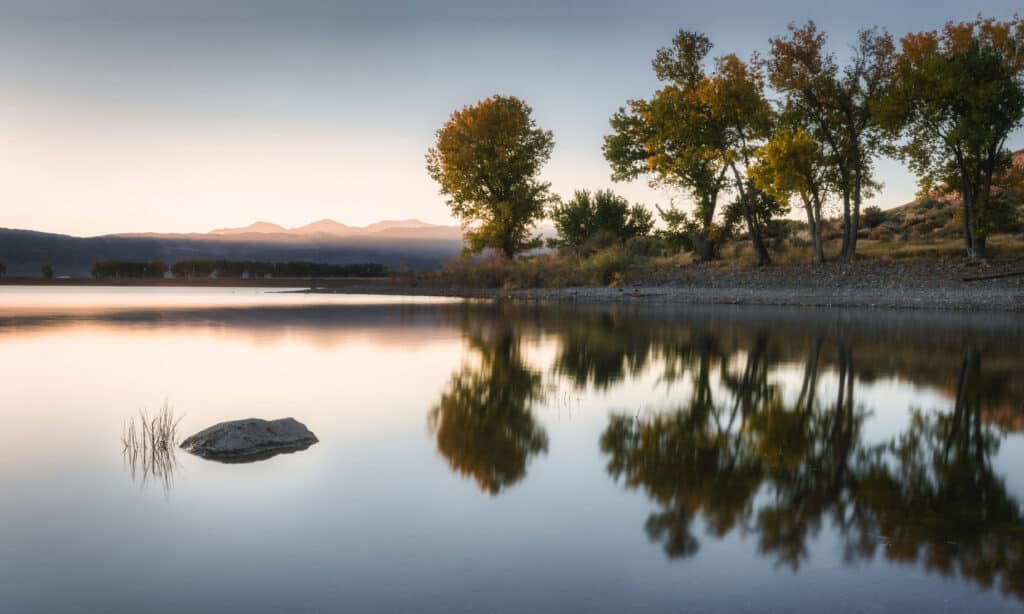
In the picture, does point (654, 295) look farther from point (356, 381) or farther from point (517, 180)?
point (356, 381)

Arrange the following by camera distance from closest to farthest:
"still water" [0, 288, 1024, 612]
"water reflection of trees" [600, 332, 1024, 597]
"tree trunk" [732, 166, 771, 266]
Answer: "still water" [0, 288, 1024, 612] → "water reflection of trees" [600, 332, 1024, 597] → "tree trunk" [732, 166, 771, 266]

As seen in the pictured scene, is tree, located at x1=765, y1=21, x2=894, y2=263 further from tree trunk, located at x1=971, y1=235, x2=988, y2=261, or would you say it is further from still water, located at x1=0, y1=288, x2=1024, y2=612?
still water, located at x1=0, y1=288, x2=1024, y2=612

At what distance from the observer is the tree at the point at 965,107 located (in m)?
28.3

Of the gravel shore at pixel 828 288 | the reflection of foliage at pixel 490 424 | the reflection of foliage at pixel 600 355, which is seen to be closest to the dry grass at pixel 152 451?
the reflection of foliage at pixel 490 424

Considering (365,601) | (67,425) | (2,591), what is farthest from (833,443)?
(67,425)

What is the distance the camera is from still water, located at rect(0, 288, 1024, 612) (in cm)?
409

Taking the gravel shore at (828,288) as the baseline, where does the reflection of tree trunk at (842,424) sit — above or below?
below

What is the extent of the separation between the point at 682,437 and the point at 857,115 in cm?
2897

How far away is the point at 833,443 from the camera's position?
745 centimetres

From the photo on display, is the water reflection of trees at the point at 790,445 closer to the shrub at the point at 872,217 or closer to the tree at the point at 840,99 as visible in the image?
the tree at the point at 840,99

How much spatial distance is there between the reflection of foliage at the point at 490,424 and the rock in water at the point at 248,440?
4.74ft

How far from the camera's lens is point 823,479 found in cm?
611

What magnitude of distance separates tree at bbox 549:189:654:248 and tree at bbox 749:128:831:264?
51.4ft

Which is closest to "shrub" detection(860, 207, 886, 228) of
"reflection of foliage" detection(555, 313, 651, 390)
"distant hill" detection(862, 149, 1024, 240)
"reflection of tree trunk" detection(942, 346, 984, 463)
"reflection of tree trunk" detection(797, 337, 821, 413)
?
"distant hill" detection(862, 149, 1024, 240)
